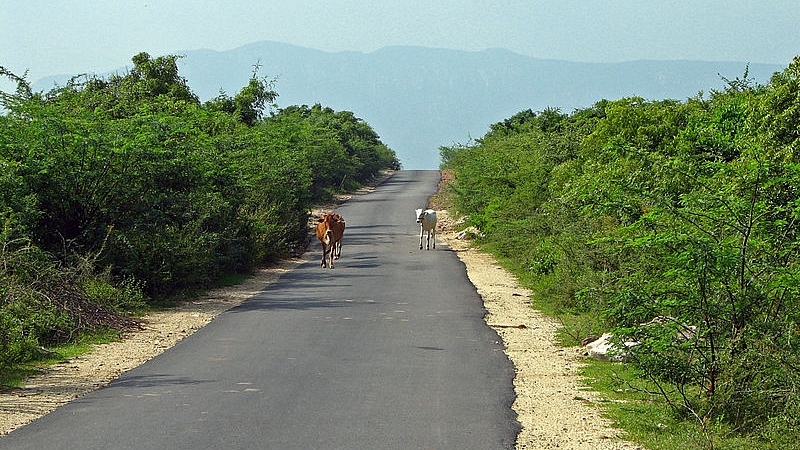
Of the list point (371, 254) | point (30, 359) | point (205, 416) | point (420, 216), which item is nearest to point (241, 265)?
point (371, 254)

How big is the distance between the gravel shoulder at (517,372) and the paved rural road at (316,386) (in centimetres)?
27

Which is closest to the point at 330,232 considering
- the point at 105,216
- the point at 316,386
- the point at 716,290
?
the point at 105,216

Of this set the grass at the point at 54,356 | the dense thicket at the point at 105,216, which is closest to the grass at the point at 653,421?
the grass at the point at 54,356

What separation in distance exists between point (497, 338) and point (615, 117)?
928cm

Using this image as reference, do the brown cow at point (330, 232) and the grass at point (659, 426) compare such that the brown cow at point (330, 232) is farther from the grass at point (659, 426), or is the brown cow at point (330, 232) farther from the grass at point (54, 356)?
the grass at point (659, 426)

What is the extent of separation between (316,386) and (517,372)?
283 cm

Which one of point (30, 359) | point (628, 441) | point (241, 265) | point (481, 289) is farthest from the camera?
point (241, 265)

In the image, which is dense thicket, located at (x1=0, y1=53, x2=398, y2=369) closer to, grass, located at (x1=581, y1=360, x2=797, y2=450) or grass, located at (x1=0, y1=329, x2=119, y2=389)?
grass, located at (x1=0, y1=329, x2=119, y2=389)

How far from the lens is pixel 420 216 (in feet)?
108

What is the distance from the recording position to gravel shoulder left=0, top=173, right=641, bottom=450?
935 cm

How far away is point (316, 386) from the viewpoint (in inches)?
436

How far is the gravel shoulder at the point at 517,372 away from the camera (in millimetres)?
9352

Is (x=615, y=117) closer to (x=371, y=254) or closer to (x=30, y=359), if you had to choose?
(x=371, y=254)

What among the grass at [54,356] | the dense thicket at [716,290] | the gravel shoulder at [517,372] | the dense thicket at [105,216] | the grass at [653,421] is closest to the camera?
the grass at [653,421]
